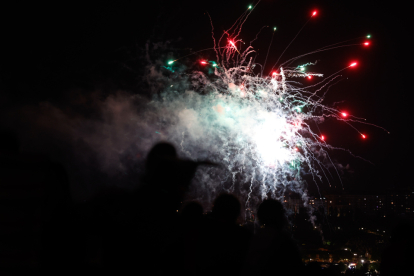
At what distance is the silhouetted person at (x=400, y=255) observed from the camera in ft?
6.03

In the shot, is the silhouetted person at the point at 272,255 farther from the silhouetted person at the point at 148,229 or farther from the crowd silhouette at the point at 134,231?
the silhouetted person at the point at 148,229

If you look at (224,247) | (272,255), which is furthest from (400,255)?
(224,247)

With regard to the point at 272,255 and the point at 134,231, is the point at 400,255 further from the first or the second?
the point at 134,231

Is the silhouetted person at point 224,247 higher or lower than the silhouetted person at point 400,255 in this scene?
lower

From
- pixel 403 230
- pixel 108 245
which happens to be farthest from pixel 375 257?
pixel 108 245

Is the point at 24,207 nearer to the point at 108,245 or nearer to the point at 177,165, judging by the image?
the point at 108,245

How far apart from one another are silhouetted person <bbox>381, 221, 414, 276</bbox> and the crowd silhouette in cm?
2

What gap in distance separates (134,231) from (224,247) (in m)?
0.68

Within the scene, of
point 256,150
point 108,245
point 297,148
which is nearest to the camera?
point 108,245

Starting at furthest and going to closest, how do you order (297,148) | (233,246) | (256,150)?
(256,150) → (297,148) → (233,246)

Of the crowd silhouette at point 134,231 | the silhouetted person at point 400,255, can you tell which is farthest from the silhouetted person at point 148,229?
the silhouetted person at point 400,255

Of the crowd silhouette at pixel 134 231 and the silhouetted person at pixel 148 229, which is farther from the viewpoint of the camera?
the silhouetted person at pixel 148 229

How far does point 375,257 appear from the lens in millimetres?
24266

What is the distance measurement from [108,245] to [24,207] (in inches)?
30.1
